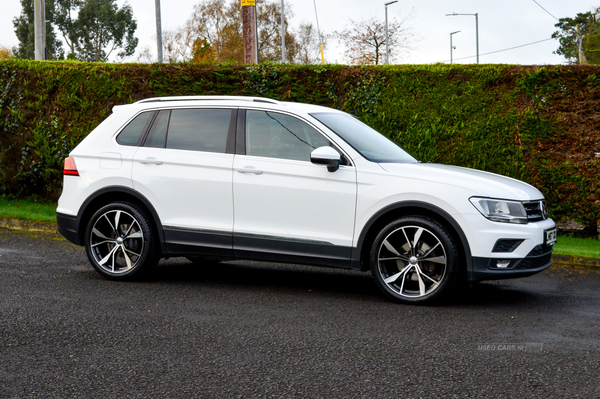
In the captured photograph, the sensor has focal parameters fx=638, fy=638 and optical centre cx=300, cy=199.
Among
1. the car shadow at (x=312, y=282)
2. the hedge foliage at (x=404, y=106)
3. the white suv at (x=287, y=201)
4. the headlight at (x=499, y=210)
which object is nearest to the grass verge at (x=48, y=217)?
the hedge foliage at (x=404, y=106)

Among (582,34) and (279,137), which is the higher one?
(582,34)

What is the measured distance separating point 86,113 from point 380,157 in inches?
294

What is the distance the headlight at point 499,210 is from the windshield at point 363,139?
1.05m

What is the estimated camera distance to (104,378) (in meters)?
3.81

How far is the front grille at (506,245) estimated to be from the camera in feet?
18.0

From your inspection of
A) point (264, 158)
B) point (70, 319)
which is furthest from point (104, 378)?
point (264, 158)

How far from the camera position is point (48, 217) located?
10.8 metres

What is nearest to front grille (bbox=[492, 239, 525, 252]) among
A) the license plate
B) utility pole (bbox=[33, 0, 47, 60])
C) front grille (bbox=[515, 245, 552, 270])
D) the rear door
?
front grille (bbox=[515, 245, 552, 270])

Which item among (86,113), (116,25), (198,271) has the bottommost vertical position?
(198,271)

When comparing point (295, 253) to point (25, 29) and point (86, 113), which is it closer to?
point (86, 113)

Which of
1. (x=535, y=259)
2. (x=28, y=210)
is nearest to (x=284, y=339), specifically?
(x=535, y=259)

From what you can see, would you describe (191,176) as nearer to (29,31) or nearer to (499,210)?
(499,210)

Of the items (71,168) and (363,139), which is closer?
(363,139)

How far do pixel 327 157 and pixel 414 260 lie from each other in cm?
121
